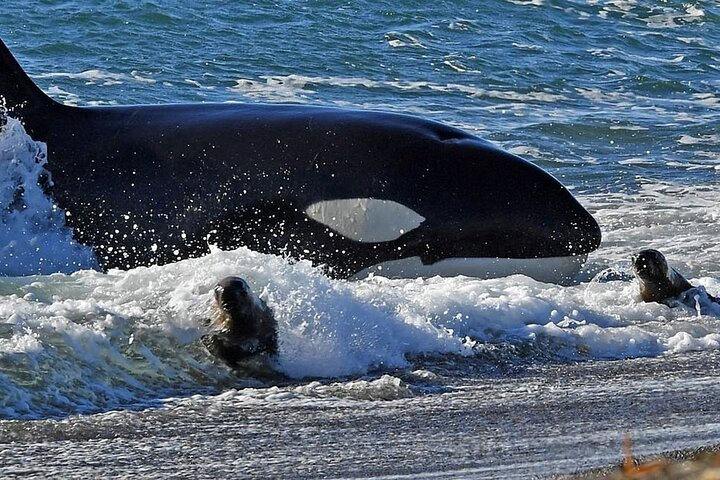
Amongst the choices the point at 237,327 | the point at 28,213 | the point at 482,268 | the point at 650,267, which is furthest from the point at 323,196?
the point at 650,267

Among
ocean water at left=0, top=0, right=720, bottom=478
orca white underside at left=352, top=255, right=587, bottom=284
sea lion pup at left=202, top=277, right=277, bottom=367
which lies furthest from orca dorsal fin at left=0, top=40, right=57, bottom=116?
sea lion pup at left=202, top=277, right=277, bottom=367

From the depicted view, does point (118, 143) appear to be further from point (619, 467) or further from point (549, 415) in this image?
point (619, 467)

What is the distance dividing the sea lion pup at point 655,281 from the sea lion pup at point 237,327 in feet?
10.1

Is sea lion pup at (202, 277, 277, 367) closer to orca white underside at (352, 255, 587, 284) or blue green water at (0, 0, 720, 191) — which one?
orca white underside at (352, 255, 587, 284)

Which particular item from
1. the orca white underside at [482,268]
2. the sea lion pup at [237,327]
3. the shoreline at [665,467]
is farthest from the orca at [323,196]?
the shoreline at [665,467]

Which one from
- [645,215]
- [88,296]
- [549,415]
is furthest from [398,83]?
[549,415]

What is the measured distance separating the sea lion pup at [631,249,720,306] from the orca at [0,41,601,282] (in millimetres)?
487

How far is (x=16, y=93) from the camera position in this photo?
1027cm

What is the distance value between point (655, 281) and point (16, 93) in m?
4.83

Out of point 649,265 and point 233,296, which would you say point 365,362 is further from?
point 649,265

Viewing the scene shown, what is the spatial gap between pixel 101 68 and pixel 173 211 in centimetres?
1198

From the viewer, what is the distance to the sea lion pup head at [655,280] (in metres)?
9.62

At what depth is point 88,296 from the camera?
873 cm

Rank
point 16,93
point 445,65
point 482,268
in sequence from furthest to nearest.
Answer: point 445,65 → point 16,93 → point 482,268
